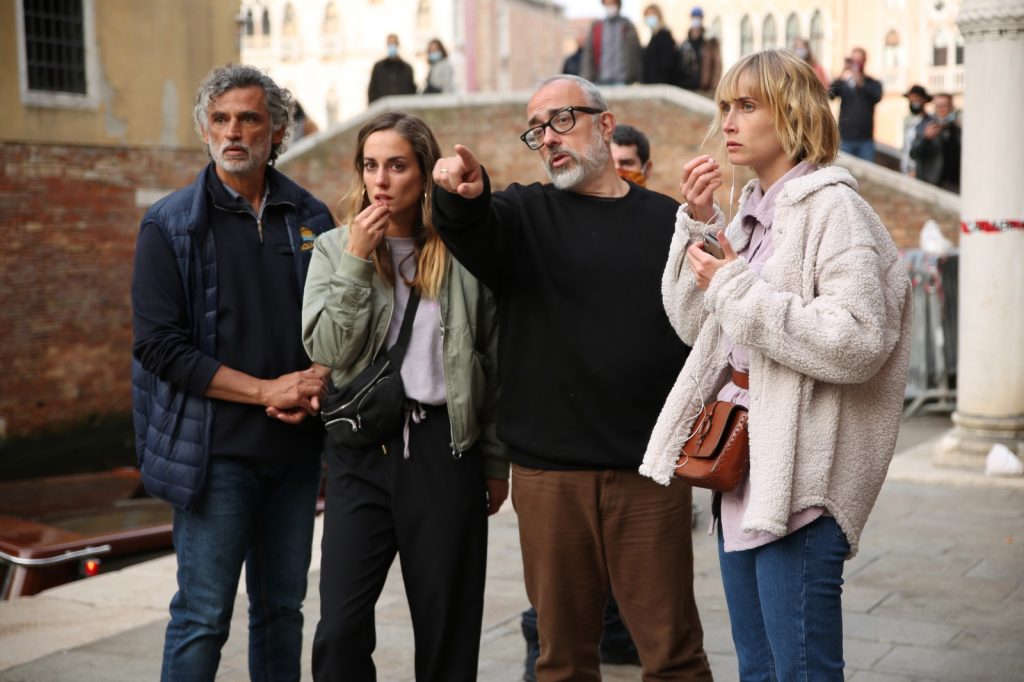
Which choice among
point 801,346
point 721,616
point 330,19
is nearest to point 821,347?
point 801,346

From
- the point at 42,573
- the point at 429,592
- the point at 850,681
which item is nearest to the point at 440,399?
the point at 429,592

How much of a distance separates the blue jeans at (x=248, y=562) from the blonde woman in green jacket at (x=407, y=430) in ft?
0.97

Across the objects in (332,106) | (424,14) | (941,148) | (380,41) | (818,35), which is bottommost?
(941,148)

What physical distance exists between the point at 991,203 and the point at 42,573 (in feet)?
19.5

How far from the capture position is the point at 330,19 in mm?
57562

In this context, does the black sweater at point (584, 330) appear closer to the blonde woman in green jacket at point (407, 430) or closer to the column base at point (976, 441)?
the blonde woman in green jacket at point (407, 430)

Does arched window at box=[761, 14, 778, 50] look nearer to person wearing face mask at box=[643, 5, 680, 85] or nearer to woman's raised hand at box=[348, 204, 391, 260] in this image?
person wearing face mask at box=[643, 5, 680, 85]

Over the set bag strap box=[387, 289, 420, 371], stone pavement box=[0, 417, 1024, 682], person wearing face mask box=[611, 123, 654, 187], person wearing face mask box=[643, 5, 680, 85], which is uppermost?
person wearing face mask box=[643, 5, 680, 85]

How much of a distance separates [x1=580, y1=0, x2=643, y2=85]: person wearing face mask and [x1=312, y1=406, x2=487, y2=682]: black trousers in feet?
46.9

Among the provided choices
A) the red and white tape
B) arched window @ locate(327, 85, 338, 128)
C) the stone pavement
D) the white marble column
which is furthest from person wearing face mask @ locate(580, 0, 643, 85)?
arched window @ locate(327, 85, 338, 128)

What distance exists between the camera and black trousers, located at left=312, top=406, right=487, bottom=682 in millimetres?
3512

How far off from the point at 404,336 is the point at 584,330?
0.51m

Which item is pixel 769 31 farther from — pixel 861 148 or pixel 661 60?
pixel 861 148

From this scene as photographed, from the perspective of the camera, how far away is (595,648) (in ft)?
11.5
